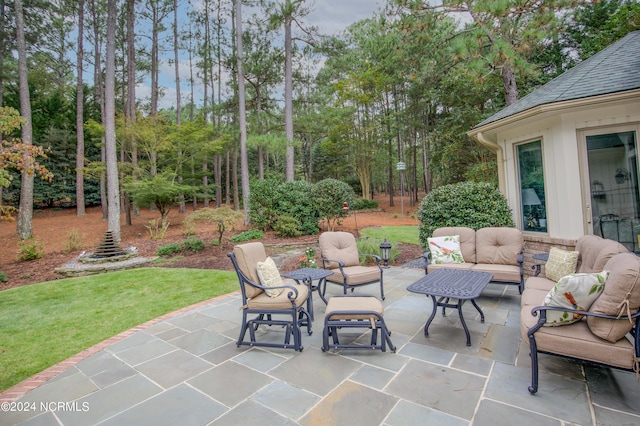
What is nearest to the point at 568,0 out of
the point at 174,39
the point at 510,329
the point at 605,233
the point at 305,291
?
the point at 605,233

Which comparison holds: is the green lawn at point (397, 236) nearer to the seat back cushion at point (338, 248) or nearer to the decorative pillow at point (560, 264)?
the seat back cushion at point (338, 248)

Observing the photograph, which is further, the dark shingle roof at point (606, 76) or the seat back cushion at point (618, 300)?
the dark shingle roof at point (606, 76)

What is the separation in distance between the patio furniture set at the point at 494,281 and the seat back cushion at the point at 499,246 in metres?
0.01

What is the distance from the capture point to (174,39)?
1647cm

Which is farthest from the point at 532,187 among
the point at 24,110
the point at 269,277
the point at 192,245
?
the point at 24,110

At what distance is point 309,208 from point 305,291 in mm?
6958

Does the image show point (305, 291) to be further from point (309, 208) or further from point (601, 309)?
point (309, 208)

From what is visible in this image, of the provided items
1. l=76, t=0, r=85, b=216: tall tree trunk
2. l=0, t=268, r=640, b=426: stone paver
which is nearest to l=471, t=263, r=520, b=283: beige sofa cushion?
l=0, t=268, r=640, b=426: stone paver

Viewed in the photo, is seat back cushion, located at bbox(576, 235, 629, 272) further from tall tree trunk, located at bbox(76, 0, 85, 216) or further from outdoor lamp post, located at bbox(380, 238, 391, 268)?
tall tree trunk, located at bbox(76, 0, 85, 216)

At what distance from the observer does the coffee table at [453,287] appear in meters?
2.89

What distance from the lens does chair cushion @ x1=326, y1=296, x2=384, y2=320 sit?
8.91 ft

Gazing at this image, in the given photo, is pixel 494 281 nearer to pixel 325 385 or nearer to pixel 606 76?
pixel 325 385

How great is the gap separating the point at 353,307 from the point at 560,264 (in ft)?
8.27

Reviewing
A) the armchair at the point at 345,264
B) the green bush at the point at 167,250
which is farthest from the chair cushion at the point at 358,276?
the green bush at the point at 167,250
